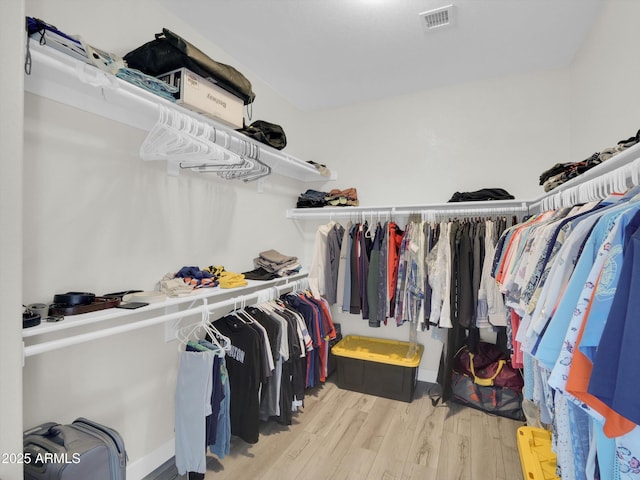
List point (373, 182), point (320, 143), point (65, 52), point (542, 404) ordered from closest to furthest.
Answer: point (65, 52), point (542, 404), point (373, 182), point (320, 143)

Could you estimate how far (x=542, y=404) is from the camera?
1386 millimetres

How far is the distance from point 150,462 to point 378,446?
4.59 ft

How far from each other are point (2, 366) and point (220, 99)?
5.01 ft

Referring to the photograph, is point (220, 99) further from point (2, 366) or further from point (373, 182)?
point (373, 182)

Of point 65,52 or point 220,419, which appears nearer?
point 65,52

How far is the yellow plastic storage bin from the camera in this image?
1684 mm

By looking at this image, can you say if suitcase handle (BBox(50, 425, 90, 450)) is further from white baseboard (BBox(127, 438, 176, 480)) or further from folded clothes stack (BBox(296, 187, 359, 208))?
folded clothes stack (BBox(296, 187, 359, 208))

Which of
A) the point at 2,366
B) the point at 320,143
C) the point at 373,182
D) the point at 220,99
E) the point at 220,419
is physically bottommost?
Result: the point at 220,419

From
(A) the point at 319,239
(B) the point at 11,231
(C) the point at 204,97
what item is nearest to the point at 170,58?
(C) the point at 204,97

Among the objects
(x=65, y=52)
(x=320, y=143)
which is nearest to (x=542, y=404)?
(x=65, y=52)

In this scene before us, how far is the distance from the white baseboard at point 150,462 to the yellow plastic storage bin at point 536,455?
2.05 metres

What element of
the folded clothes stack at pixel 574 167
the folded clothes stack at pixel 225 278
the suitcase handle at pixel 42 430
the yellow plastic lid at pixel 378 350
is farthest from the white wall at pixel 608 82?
the suitcase handle at pixel 42 430

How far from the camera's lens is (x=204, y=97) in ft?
5.60

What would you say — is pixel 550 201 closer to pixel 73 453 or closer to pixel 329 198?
pixel 329 198
